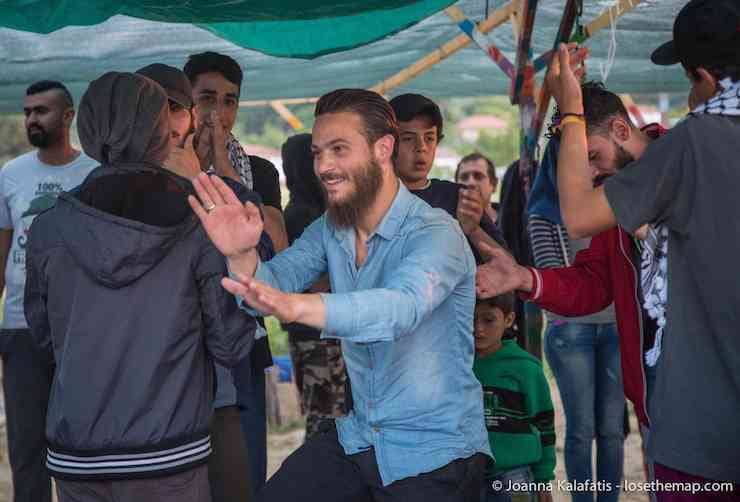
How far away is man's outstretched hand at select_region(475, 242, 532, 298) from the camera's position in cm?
336

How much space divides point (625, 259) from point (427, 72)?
5.50m

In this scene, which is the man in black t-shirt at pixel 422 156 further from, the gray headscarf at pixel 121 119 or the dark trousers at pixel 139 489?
the dark trousers at pixel 139 489

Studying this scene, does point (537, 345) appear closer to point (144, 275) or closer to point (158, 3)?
point (158, 3)

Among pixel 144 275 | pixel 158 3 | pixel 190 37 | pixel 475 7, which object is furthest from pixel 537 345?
pixel 144 275

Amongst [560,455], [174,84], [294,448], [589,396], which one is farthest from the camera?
[294,448]

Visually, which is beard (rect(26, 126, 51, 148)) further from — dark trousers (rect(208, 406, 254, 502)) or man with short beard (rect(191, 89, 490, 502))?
man with short beard (rect(191, 89, 490, 502))

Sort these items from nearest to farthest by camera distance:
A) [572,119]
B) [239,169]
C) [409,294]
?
[409,294], [572,119], [239,169]

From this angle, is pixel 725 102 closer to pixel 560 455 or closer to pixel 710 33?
pixel 710 33

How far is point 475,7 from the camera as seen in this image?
6.05 m

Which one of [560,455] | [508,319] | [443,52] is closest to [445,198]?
[508,319]

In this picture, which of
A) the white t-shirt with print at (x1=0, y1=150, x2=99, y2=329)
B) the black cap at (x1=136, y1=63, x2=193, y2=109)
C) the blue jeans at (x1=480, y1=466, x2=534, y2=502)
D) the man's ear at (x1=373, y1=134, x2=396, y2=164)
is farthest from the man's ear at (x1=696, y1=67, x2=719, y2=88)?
the white t-shirt with print at (x1=0, y1=150, x2=99, y2=329)

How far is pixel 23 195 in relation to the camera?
16.3ft

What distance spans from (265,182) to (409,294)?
79.4 inches

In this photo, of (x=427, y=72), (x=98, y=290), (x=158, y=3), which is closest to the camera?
(x=98, y=290)
